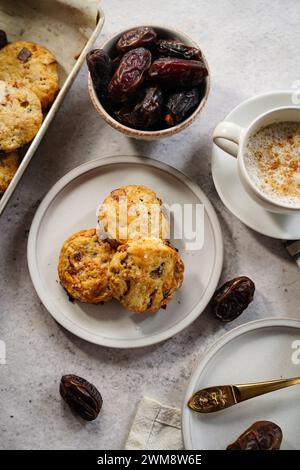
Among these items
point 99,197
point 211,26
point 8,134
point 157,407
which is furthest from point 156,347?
point 211,26

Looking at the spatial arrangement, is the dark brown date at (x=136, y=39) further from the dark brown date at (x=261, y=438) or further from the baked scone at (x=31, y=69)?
the dark brown date at (x=261, y=438)

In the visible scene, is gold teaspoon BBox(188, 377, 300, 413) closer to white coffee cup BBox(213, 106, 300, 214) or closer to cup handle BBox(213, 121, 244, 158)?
white coffee cup BBox(213, 106, 300, 214)

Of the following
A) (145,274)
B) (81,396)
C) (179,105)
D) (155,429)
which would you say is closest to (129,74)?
(179,105)

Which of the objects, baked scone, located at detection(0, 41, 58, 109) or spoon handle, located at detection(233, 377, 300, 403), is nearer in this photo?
spoon handle, located at detection(233, 377, 300, 403)

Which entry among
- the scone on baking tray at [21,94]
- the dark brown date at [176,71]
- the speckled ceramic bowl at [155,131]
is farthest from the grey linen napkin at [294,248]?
the scone on baking tray at [21,94]

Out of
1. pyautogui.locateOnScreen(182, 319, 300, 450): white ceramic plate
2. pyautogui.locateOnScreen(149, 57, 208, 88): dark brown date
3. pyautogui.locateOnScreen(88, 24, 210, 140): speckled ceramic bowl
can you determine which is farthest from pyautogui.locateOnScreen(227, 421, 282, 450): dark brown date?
pyautogui.locateOnScreen(149, 57, 208, 88): dark brown date

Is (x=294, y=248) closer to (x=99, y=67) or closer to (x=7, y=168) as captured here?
(x=99, y=67)

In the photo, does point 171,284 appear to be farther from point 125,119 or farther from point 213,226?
point 125,119

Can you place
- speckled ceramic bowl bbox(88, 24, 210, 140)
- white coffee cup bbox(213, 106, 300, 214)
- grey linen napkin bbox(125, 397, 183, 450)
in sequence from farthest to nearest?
grey linen napkin bbox(125, 397, 183, 450)
speckled ceramic bowl bbox(88, 24, 210, 140)
white coffee cup bbox(213, 106, 300, 214)
